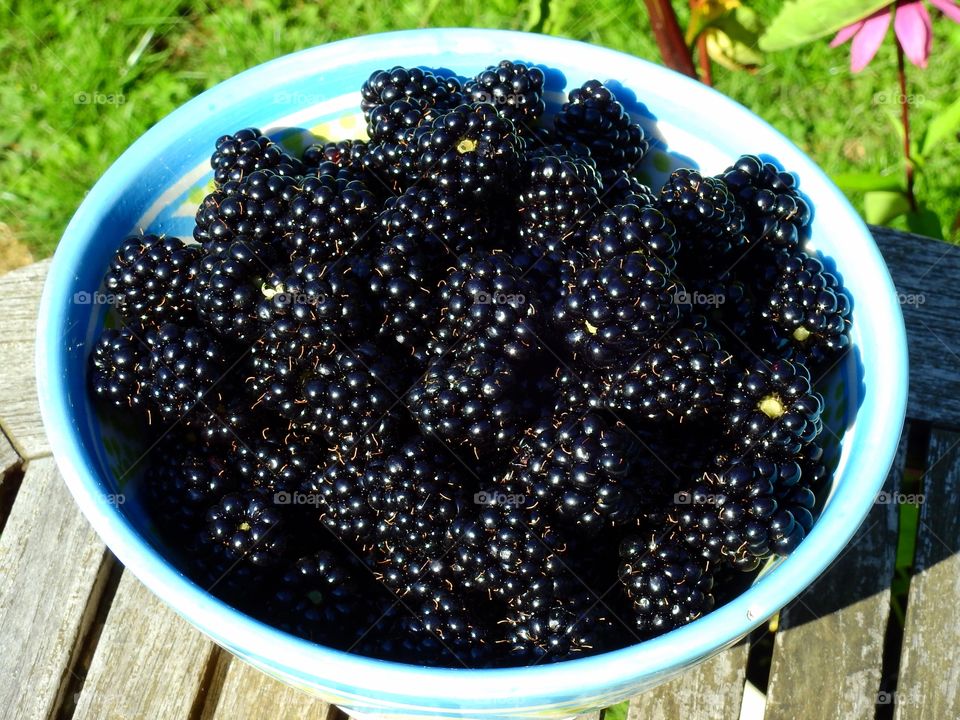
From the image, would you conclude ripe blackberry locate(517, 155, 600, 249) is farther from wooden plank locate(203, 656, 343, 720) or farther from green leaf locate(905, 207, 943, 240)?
green leaf locate(905, 207, 943, 240)

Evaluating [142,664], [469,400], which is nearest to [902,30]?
[469,400]

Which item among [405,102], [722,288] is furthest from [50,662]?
[722,288]

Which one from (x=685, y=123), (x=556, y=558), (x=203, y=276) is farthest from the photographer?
(x=685, y=123)

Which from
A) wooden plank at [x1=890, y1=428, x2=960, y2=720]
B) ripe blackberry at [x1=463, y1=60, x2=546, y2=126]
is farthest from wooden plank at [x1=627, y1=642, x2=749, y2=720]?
ripe blackberry at [x1=463, y1=60, x2=546, y2=126]

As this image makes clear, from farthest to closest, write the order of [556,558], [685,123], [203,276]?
[685,123] < [203,276] < [556,558]

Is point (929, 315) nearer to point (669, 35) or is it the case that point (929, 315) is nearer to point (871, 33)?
point (871, 33)

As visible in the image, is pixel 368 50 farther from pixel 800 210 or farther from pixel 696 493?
pixel 696 493
